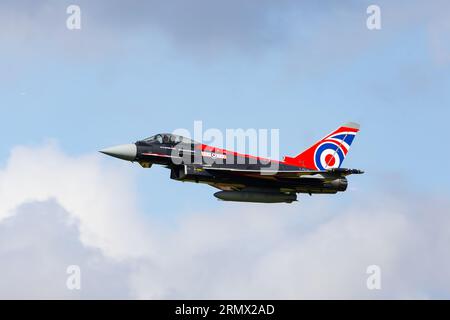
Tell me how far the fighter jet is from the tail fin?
0.30ft

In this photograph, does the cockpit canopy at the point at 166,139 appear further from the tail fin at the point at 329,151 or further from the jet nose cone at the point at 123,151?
the tail fin at the point at 329,151

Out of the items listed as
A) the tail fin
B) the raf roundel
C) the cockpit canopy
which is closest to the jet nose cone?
the cockpit canopy

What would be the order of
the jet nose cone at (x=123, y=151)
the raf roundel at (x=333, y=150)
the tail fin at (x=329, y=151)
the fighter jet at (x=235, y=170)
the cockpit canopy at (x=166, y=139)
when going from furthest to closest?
the raf roundel at (x=333, y=150) → the tail fin at (x=329, y=151) → the cockpit canopy at (x=166, y=139) → the fighter jet at (x=235, y=170) → the jet nose cone at (x=123, y=151)

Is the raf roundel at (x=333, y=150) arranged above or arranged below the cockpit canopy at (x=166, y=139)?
below

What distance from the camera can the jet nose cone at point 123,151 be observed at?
58.9 meters

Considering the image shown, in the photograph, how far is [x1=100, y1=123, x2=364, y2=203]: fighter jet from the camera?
5947 centimetres

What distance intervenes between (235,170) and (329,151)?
735cm

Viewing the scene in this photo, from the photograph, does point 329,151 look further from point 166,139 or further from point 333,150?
point 166,139

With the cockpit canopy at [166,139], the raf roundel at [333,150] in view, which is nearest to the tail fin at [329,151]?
the raf roundel at [333,150]

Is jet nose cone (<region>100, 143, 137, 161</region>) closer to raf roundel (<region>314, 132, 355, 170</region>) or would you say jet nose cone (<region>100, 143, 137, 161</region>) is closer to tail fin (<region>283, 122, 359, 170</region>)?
tail fin (<region>283, 122, 359, 170</region>)

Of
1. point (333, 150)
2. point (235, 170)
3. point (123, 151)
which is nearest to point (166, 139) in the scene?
point (123, 151)
